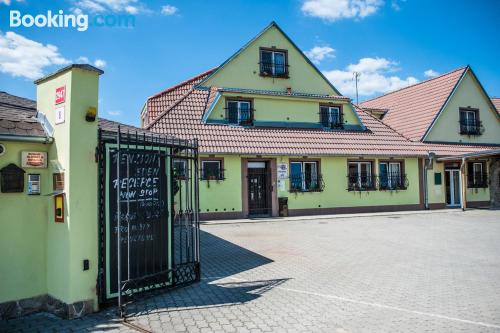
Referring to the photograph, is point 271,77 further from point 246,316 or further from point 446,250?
point 246,316

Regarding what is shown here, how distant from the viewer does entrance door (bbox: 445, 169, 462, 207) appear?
80.5 feet

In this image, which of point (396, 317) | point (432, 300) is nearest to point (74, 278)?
point (396, 317)

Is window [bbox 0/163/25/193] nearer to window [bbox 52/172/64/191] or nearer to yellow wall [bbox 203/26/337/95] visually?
window [bbox 52/172/64/191]

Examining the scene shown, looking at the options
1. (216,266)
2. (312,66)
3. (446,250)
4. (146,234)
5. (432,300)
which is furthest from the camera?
(312,66)

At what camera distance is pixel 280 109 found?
21.3 m

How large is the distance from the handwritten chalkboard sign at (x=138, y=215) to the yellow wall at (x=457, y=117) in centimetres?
2185

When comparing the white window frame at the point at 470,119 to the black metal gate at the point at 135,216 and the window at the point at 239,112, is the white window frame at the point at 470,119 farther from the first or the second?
the black metal gate at the point at 135,216

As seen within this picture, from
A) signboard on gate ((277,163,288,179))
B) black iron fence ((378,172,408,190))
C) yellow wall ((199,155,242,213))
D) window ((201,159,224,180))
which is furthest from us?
black iron fence ((378,172,408,190))

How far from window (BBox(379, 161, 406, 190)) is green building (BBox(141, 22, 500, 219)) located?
0.20ft

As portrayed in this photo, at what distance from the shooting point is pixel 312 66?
22.9 m

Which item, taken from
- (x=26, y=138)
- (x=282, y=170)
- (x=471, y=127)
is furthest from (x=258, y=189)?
(x=471, y=127)

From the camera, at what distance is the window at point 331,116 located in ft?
73.9

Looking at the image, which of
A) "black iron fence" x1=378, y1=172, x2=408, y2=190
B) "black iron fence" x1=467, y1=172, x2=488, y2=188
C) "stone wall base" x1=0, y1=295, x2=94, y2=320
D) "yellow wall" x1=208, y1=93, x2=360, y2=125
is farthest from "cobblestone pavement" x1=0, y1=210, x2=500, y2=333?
"black iron fence" x1=467, y1=172, x2=488, y2=188

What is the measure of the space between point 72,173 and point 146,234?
5.32 feet
